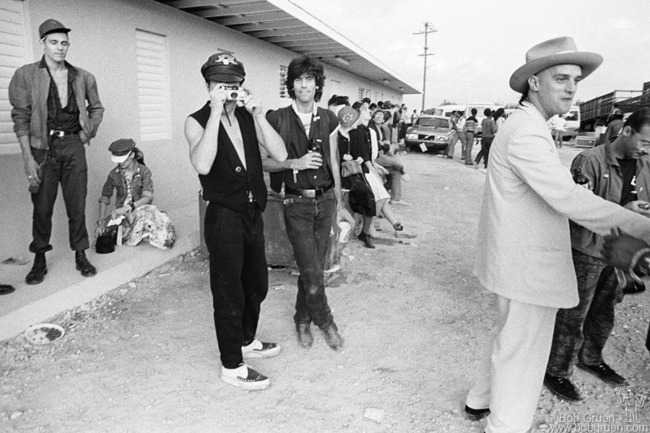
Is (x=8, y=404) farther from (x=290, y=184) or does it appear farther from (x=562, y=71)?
(x=562, y=71)

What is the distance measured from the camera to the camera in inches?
109

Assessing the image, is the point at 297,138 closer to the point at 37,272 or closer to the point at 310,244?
the point at 310,244

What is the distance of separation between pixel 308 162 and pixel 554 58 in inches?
67.1

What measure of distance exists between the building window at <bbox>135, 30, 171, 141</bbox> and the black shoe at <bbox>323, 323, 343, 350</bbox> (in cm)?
470

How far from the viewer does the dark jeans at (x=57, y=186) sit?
427 cm

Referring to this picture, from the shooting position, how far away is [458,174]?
Answer: 14.3 metres

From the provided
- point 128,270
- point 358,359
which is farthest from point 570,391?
point 128,270

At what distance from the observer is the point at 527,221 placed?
2.24 m

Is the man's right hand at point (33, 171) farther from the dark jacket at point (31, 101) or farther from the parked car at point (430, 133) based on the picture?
the parked car at point (430, 133)

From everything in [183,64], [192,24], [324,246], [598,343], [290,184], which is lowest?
[598,343]

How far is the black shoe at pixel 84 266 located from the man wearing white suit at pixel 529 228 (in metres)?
3.65

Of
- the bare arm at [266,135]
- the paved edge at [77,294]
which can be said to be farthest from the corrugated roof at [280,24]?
the bare arm at [266,135]

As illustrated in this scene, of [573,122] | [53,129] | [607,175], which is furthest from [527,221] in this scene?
[573,122]

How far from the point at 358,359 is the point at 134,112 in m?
5.02
